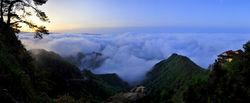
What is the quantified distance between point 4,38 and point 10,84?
23.1m

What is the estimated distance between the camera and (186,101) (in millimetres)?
97188

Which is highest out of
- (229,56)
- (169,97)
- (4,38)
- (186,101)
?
(4,38)

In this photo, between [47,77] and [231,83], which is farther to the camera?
[47,77]

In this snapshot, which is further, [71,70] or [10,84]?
[71,70]

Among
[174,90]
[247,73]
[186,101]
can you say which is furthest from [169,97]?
[247,73]

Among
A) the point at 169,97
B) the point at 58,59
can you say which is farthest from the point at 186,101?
the point at 169,97

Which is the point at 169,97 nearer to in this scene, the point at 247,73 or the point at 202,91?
the point at 202,91

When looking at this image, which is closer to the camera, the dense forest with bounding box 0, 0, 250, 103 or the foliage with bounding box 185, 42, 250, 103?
the dense forest with bounding box 0, 0, 250, 103

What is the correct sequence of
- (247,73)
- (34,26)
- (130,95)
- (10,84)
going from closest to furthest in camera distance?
(10,84), (34,26), (247,73), (130,95)

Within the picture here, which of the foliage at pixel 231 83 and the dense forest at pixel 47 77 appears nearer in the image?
the dense forest at pixel 47 77

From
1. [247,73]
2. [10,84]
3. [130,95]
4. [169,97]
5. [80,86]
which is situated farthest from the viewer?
Answer: [169,97]

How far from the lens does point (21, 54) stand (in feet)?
157

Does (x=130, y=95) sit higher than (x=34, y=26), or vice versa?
(x=34, y=26)

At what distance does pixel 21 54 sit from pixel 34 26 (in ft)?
11.5
